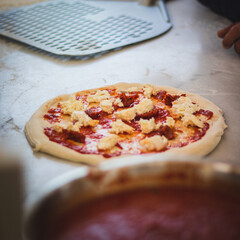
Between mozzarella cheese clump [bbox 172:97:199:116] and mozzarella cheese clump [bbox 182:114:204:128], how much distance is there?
0.22 feet

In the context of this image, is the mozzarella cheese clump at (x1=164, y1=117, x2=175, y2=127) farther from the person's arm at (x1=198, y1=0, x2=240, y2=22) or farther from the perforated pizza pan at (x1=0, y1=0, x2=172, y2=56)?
the person's arm at (x1=198, y1=0, x2=240, y2=22)

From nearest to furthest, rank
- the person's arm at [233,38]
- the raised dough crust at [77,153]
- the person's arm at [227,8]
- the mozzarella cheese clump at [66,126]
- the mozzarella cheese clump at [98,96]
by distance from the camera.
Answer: the raised dough crust at [77,153] → the mozzarella cheese clump at [66,126] → the mozzarella cheese clump at [98,96] → the person's arm at [233,38] → the person's arm at [227,8]

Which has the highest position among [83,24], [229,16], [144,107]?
[144,107]

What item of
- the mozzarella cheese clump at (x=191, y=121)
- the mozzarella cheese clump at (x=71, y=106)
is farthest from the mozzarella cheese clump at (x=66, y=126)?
the mozzarella cheese clump at (x=191, y=121)

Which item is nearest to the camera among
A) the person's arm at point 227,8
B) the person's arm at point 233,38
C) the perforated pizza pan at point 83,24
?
the person's arm at point 233,38

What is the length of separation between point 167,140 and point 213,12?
304 cm

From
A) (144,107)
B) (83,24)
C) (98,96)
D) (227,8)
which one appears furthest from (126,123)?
(227,8)

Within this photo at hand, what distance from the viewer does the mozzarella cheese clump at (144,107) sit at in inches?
82.2

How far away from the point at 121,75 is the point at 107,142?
44.5 inches

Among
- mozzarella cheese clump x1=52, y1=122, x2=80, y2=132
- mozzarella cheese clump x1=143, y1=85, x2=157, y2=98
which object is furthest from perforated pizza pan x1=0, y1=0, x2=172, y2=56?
mozzarella cheese clump x1=52, y1=122, x2=80, y2=132

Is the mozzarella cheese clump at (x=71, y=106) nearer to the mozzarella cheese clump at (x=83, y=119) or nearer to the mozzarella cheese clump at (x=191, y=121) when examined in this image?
the mozzarella cheese clump at (x=83, y=119)

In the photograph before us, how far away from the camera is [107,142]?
1785mm

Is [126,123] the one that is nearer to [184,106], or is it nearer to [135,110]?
[135,110]

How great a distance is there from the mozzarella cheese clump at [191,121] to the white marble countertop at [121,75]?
166 millimetres
